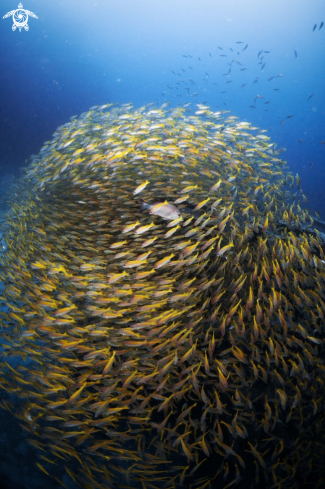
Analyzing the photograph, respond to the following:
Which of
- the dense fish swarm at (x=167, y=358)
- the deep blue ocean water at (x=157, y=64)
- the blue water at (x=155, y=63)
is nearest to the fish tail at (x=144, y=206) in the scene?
the dense fish swarm at (x=167, y=358)

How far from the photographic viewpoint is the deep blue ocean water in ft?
80.7

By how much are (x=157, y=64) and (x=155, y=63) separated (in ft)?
3.03

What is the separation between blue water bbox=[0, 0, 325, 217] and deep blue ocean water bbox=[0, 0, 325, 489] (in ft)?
0.64

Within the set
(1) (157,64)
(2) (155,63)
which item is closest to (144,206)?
(2) (155,63)

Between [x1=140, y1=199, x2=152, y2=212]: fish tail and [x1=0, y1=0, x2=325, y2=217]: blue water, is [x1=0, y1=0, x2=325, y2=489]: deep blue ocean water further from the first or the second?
[x1=140, y1=199, x2=152, y2=212]: fish tail

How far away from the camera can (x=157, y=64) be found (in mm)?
96062

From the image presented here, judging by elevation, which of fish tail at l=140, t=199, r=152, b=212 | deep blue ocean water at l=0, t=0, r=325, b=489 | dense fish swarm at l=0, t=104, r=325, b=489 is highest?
deep blue ocean water at l=0, t=0, r=325, b=489

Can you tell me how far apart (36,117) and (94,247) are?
2455 cm

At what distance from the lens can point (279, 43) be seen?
78625mm

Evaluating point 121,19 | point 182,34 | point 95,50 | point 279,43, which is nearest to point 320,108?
point 279,43

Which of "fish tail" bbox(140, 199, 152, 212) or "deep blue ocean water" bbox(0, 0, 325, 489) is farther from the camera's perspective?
"deep blue ocean water" bbox(0, 0, 325, 489)

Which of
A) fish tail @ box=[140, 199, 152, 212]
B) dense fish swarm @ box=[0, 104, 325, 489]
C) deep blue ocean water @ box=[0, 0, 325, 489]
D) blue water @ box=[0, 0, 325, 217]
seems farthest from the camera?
blue water @ box=[0, 0, 325, 217]

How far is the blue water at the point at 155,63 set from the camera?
25.0 metres

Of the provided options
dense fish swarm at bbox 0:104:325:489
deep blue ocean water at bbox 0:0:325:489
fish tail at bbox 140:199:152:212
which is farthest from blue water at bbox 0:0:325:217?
dense fish swarm at bbox 0:104:325:489
